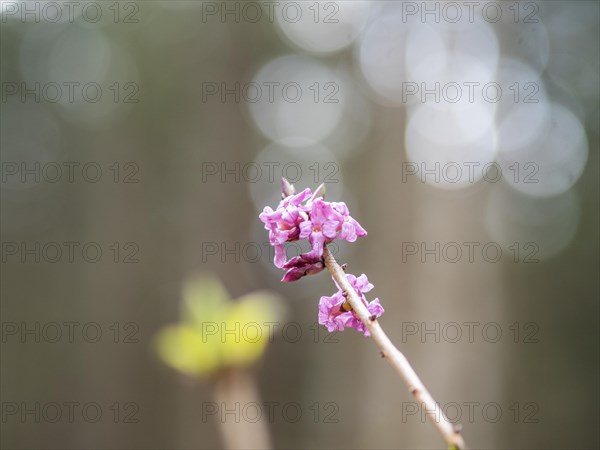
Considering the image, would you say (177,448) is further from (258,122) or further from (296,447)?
(258,122)

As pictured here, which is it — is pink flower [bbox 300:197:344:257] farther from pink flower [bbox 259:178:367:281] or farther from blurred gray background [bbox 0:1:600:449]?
blurred gray background [bbox 0:1:600:449]

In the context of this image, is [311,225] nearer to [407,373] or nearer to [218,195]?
[407,373]

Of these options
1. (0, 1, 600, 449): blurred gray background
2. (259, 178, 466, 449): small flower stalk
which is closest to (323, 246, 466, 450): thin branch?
(259, 178, 466, 449): small flower stalk

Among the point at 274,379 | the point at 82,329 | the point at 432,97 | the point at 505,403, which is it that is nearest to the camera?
the point at 432,97

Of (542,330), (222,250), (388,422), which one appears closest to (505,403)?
(388,422)

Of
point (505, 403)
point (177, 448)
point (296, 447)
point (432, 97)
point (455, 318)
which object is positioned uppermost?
point (432, 97)

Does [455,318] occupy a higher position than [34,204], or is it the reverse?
[34,204]

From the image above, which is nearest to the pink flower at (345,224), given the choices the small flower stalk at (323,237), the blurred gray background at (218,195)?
the small flower stalk at (323,237)
